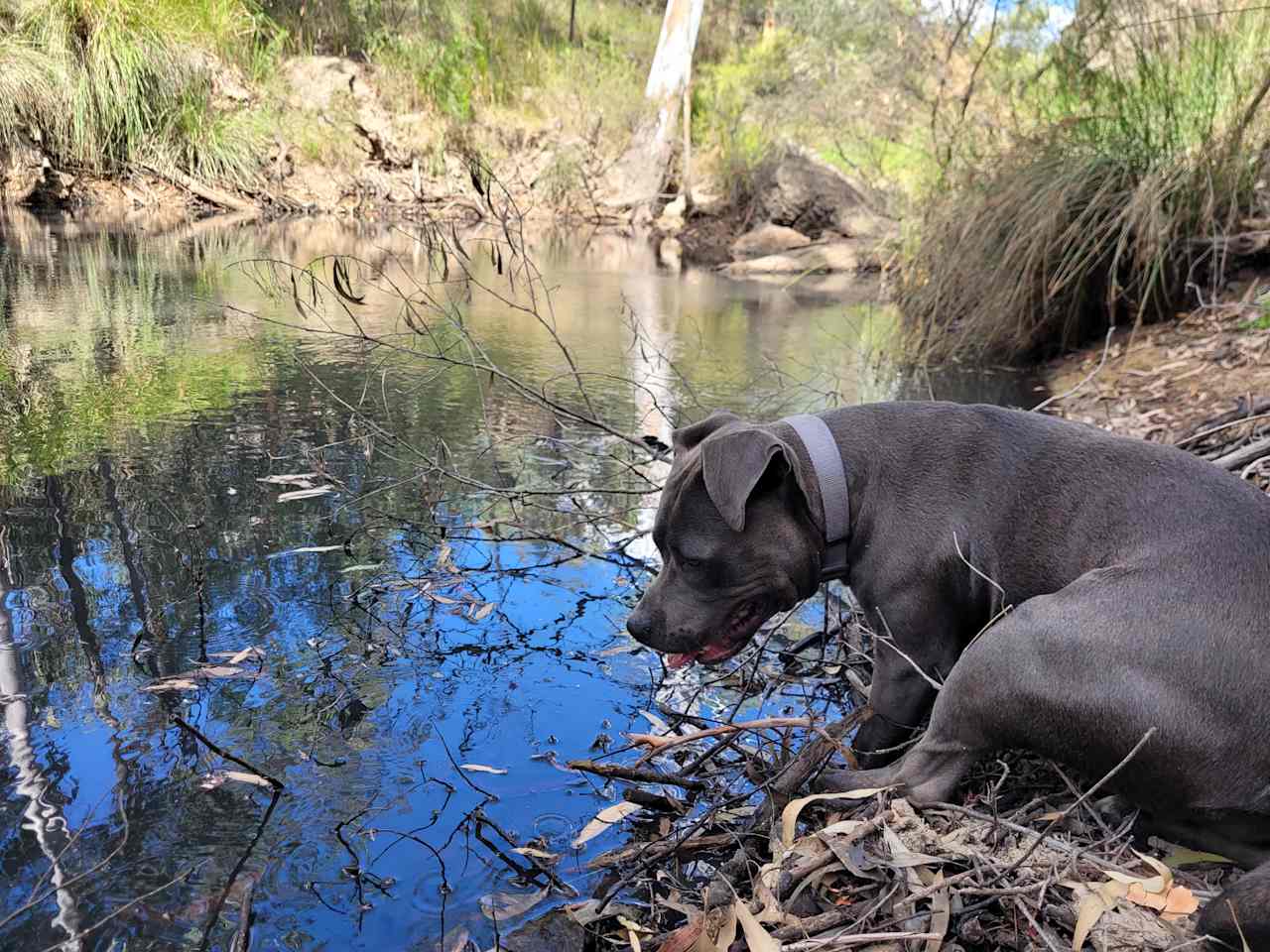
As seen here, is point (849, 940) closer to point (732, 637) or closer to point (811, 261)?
point (732, 637)

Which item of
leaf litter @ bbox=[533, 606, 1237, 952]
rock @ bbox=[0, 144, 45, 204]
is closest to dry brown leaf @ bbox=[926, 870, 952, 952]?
leaf litter @ bbox=[533, 606, 1237, 952]

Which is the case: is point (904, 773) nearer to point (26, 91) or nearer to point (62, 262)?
point (62, 262)

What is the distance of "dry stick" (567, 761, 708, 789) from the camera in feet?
11.1

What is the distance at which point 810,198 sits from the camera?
22250 mm

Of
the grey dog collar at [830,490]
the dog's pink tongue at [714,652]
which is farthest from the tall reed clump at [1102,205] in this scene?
the dog's pink tongue at [714,652]

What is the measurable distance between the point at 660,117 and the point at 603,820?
24993 millimetres

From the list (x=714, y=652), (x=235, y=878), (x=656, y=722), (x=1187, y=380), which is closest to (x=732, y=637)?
(x=714, y=652)

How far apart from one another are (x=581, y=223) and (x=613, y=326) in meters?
14.4

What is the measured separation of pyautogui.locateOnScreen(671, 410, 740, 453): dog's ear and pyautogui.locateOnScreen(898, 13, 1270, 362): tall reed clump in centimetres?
497

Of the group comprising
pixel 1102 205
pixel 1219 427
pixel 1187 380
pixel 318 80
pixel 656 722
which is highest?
pixel 318 80

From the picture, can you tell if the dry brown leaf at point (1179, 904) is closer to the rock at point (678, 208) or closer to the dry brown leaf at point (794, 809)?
the dry brown leaf at point (794, 809)

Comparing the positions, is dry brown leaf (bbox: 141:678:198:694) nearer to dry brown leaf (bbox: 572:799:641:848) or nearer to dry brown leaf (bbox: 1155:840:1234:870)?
dry brown leaf (bbox: 572:799:641:848)

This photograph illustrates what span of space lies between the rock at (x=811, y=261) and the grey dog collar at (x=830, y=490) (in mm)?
14572

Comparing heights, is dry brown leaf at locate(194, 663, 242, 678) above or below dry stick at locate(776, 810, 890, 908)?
below
